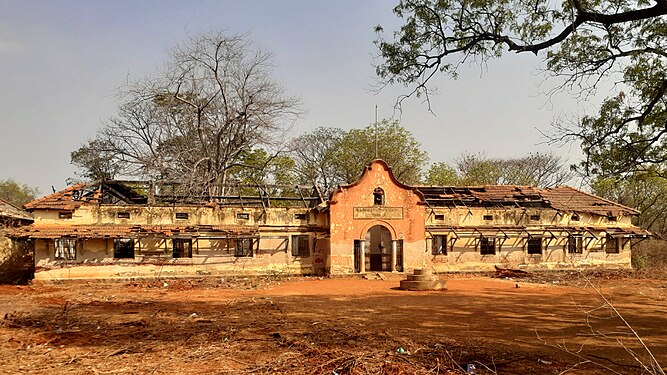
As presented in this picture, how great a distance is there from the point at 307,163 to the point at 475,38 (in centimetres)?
3374

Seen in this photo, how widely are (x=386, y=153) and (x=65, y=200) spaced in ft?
75.7

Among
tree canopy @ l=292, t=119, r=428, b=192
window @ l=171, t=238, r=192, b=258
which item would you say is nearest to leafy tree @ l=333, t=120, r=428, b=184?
tree canopy @ l=292, t=119, r=428, b=192

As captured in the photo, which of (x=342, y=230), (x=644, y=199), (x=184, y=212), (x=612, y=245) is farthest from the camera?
(x=644, y=199)

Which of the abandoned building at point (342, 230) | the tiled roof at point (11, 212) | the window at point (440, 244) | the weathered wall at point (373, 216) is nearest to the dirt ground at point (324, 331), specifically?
the abandoned building at point (342, 230)

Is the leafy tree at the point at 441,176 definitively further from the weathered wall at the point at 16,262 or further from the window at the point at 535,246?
the weathered wall at the point at 16,262

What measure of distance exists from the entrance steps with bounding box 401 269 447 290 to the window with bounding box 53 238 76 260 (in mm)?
14891

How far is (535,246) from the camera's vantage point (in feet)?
95.0

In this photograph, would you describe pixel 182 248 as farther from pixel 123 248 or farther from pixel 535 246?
pixel 535 246

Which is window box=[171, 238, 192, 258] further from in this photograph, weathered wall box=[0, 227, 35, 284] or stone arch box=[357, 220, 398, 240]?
stone arch box=[357, 220, 398, 240]

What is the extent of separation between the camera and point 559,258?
28891 mm

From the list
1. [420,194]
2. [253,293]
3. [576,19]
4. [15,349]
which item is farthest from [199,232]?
[576,19]

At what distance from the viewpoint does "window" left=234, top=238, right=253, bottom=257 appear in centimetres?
2545

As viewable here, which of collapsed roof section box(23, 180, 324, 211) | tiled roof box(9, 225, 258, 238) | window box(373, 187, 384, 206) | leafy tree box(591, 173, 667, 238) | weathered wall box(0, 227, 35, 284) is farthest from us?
leafy tree box(591, 173, 667, 238)

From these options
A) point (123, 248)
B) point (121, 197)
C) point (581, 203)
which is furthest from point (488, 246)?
point (121, 197)
